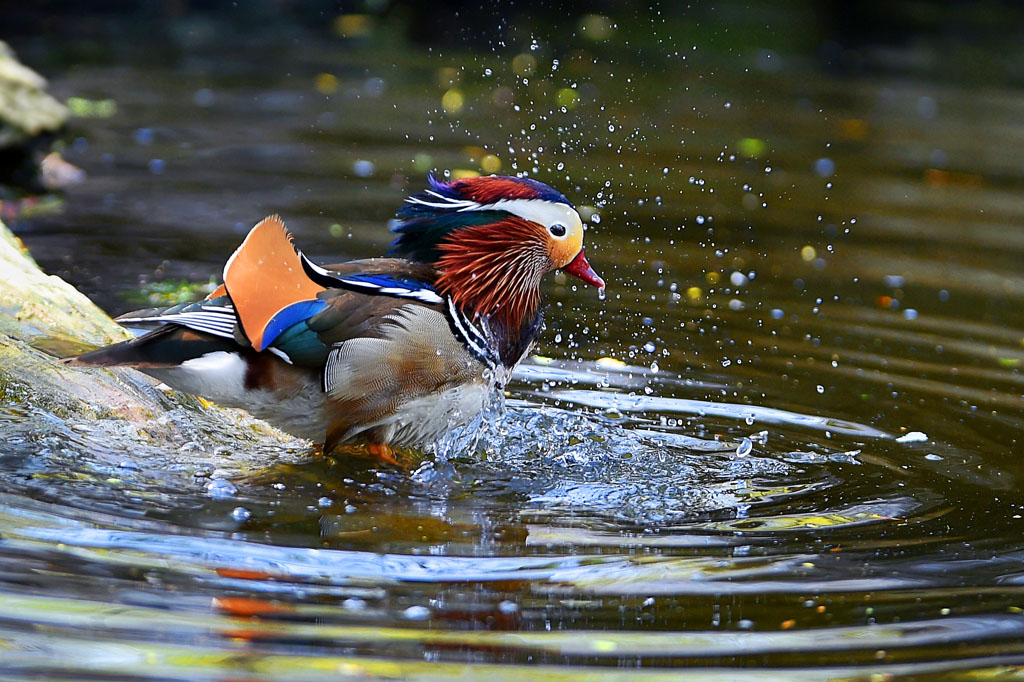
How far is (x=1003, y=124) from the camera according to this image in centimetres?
1298

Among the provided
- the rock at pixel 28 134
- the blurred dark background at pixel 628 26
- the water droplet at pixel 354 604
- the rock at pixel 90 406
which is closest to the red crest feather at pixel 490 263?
the rock at pixel 90 406

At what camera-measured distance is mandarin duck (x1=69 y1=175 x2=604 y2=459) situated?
4391 millimetres

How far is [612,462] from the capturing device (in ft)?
16.0

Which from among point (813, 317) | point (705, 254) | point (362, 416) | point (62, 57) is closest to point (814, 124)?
point (705, 254)

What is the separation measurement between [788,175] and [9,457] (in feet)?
24.1

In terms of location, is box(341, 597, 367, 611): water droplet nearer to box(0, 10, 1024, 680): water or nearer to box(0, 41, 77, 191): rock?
box(0, 10, 1024, 680): water

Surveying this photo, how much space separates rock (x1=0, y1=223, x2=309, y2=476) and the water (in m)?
0.03

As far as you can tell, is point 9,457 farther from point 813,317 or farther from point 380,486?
point 813,317

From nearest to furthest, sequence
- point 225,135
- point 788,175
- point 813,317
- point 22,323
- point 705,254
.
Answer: point 22,323
point 813,317
point 705,254
point 788,175
point 225,135

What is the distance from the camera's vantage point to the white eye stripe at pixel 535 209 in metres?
4.65

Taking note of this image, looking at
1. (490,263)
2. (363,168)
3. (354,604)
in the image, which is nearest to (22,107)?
(363,168)

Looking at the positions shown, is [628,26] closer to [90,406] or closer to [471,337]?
[471,337]

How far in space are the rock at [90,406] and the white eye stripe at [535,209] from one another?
1.19 meters

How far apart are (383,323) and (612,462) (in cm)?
105
